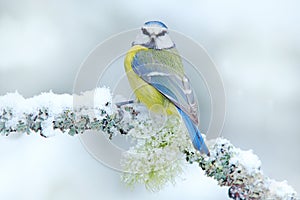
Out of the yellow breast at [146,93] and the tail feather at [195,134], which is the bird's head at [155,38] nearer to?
the yellow breast at [146,93]

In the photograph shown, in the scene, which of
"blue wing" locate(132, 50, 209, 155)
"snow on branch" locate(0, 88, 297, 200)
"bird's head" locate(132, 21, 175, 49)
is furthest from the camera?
"bird's head" locate(132, 21, 175, 49)

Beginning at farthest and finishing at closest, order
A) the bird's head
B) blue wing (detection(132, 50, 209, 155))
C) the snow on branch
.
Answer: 1. the bird's head
2. blue wing (detection(132, 50, 209, 155))
3. the snow on branch

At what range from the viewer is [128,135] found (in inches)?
29.0

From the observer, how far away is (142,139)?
760 mm

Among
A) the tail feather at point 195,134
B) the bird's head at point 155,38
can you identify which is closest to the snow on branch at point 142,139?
the tail feather at point 195,134

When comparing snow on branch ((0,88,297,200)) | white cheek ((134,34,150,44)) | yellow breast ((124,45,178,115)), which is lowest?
snow on branch ((0,88,297,200))

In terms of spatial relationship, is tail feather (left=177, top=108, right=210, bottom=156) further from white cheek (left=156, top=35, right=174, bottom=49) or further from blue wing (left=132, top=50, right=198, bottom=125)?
white cheek (left=156, top=35, right=174, bottom=49)

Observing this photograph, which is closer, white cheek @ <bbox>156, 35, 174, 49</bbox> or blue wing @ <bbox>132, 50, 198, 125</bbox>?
blue wing @ <bbox>132, 50, 198, 125</bbox>

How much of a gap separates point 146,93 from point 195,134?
0.21 meters

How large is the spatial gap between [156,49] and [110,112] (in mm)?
309

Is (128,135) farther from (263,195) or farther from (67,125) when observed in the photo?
(263,195)

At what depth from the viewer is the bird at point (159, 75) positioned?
90 cm

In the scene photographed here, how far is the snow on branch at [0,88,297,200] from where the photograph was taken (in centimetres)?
66

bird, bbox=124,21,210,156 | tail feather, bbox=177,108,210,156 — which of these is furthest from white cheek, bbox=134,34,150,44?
tail feather, bbox=177,108,210,156
